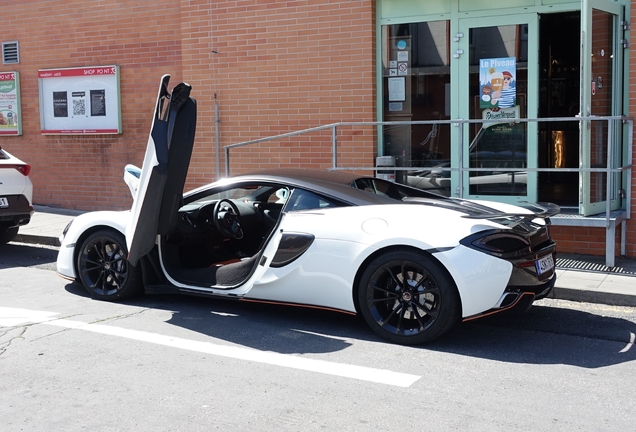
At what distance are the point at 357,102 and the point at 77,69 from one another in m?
5.38

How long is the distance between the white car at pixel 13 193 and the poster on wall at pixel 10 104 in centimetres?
415

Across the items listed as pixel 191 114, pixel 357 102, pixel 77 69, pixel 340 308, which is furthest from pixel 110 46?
pixel 340 308

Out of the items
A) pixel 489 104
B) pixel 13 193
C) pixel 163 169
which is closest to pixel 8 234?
pixel 13 193

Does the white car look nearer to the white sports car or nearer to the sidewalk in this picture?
the white sports car

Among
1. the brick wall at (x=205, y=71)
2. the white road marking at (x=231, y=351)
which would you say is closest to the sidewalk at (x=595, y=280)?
the white road marking at (x=231, y=351)

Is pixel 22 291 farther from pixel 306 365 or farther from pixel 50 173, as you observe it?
pixel 50 173

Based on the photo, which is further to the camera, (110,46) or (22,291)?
(110,46)

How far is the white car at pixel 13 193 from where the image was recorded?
31.1ft

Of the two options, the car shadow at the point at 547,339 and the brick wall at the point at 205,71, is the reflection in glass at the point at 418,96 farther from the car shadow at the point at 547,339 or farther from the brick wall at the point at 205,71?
the car shadow at the point at 547,339

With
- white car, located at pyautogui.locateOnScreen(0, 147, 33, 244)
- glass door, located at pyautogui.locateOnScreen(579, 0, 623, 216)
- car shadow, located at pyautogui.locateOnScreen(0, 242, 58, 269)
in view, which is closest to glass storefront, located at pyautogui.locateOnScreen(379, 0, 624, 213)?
glass door, located at pyautogui.locateOnScreen(579, 0, 623, 216)

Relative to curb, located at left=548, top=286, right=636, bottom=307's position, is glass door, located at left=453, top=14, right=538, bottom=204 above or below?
above

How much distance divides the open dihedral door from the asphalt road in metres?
0.75

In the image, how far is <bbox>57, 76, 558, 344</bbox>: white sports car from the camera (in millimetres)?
5340

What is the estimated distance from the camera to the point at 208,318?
6367 millimetres
